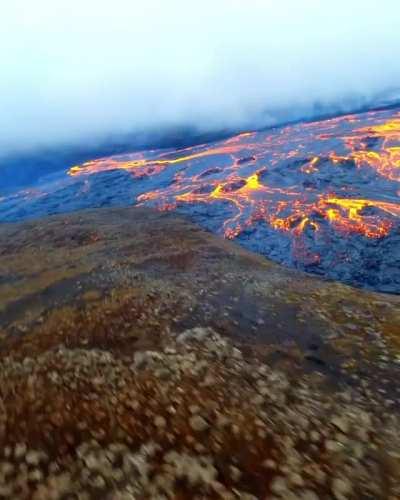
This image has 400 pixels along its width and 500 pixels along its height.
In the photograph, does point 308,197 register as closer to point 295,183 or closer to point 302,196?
point 302,196

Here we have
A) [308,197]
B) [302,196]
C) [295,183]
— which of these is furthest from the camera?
[295,183]

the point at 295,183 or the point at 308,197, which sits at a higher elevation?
the point at 295,183

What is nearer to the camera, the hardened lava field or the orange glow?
the hardened lava field

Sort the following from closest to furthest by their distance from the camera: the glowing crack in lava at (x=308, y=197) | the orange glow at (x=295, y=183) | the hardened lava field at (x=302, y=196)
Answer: the glowing crack in lava at (x=308, y=197) < the hardened lava field at (x=302, y=196) < the orange glow at (x=295, y=183)

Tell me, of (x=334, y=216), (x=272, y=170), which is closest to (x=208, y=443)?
(x=334, y=216)

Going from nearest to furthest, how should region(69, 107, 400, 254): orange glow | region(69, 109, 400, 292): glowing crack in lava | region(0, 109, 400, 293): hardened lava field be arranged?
region(69, 109, 400, 292): glowing crack in lava
region(0, 109, 400, 293): hardened lava field
region(69, 107, 400, 254): orange glow

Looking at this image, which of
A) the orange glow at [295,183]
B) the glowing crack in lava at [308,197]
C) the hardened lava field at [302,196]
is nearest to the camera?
the glowing crack in lava at [308,197]

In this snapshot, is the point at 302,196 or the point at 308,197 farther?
the point at 302,196

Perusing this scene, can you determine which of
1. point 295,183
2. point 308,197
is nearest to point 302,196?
point 308,197

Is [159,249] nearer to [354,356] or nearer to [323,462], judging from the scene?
[354,356]

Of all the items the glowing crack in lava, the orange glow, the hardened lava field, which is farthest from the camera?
the orange glow
